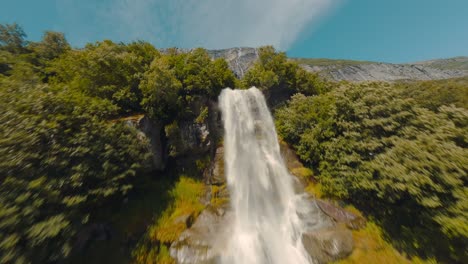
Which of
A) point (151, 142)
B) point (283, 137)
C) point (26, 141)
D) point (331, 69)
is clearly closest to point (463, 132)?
point (283, 137)

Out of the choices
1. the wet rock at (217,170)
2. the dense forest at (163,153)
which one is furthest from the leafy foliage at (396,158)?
the wet rock at (217,170)

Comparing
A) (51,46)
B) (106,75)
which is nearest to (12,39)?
(51,46)

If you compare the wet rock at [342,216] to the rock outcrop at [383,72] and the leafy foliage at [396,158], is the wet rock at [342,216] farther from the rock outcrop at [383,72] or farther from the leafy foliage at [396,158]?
the rock outcrop at [383,72]

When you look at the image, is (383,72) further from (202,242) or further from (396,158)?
(202,242)

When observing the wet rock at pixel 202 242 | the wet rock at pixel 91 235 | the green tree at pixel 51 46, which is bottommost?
the wet rock at pixel 202 242

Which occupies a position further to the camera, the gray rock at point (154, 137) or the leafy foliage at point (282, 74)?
the leafy foliage at point (282, 74)

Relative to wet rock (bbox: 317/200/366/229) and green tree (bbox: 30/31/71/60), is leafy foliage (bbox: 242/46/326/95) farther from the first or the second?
green tree (bbox: 30/31/71/60)

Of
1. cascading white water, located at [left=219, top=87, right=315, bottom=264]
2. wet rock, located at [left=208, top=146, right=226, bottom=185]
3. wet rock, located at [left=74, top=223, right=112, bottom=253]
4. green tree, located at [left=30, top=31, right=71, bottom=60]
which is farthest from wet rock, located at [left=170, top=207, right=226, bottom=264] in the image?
green tree, located at [left=30, top=31, right=71, bottom=60]
